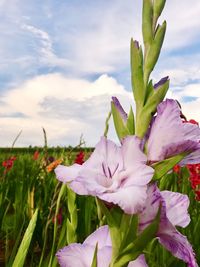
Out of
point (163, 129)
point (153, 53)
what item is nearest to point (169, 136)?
point (163, 129)

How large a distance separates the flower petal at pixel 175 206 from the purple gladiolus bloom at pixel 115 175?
0.07 meters

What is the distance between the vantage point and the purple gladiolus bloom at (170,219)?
0.62 m

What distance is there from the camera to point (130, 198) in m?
0.58

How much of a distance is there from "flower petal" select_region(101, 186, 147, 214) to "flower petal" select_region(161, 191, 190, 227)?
85 mm

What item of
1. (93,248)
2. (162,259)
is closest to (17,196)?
(162,259)

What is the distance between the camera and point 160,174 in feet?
2.07

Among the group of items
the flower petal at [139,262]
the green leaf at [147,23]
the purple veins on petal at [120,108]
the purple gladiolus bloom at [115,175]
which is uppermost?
the green leaf at [147,23]

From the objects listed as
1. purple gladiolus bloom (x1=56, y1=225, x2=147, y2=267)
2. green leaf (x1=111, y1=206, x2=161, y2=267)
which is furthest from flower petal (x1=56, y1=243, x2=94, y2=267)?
green leaf (x1=111, y1=206, x2=161, y2=267)

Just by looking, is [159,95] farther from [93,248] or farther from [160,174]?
[93,248]

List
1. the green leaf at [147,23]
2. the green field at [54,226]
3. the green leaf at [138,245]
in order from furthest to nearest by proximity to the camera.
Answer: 1. the green field at [54,226]
2. the green leaf at [147,23]
3. the green leaf at [138,245]

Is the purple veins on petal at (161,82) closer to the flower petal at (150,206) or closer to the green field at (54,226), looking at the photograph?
the flower petal at (150,206)

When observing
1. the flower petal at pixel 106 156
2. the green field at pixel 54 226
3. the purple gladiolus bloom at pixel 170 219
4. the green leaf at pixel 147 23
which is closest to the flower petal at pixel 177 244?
the purple gladiolus bloom at pixel 170 219

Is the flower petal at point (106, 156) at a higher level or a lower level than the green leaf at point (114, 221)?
higher

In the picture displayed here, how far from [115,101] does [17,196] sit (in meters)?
2.60
